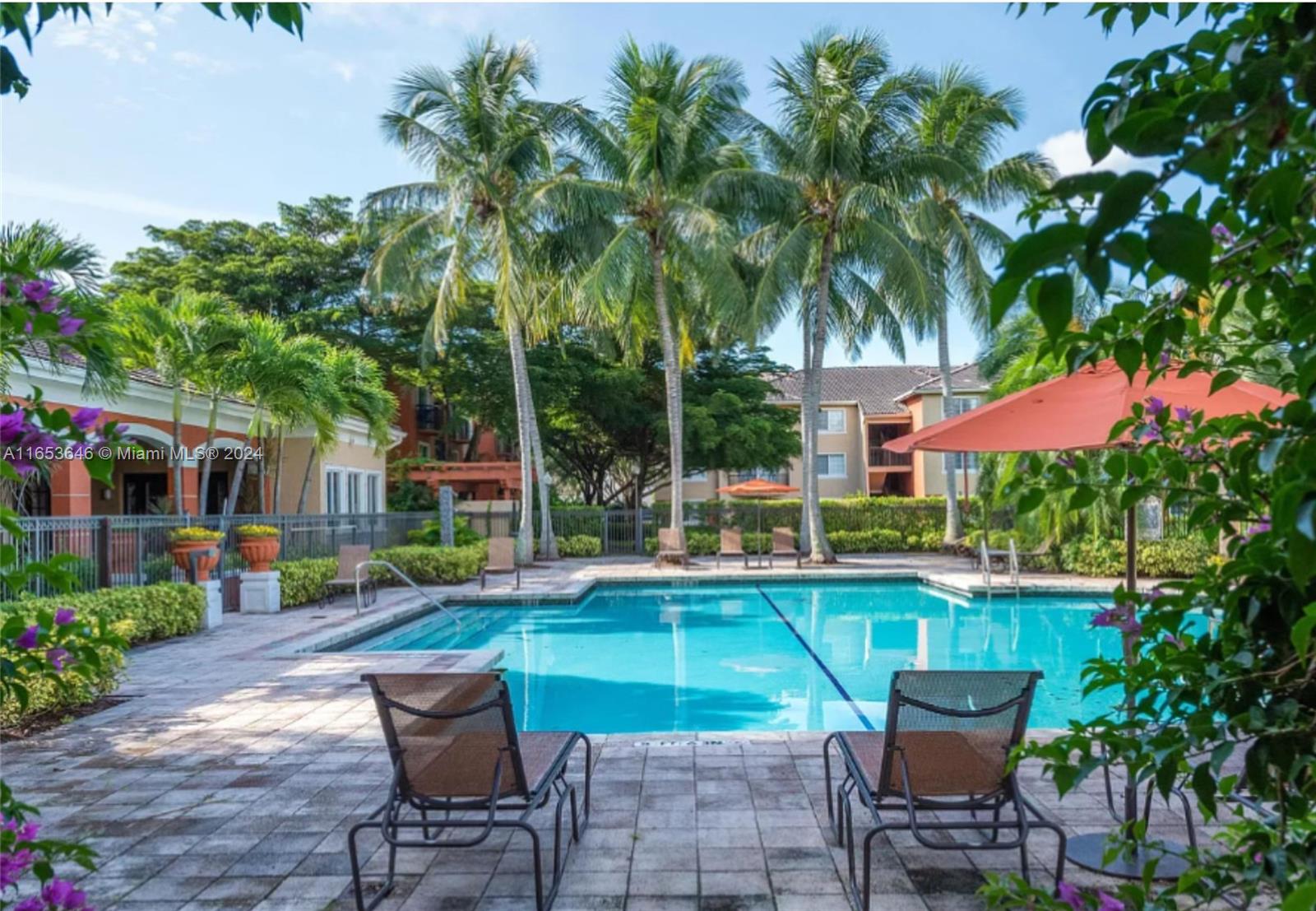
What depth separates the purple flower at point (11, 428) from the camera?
5.40 feet

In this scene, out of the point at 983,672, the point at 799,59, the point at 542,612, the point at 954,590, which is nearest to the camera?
the point at 983,672

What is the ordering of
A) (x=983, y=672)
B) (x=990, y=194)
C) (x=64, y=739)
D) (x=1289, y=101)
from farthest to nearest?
(x=990, y=194), (x=64, y=739), (x=983, y=672), (x=1289, y=101)

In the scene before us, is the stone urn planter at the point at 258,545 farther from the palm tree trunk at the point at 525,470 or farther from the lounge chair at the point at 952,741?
the lounge chair at the point at 952,741

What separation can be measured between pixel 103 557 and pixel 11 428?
1025 cm

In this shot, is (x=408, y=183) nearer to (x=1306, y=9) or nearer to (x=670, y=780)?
(x=670, y=780)

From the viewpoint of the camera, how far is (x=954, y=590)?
639 inches

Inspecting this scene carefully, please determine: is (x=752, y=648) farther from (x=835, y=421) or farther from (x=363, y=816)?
(x=835, y=421)

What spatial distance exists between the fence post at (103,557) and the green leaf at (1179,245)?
11.9m

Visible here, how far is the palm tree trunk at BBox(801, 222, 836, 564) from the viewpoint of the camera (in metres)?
19.2

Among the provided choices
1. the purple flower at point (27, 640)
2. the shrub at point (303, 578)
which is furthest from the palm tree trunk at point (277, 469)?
the purple flower at point (27, 640)

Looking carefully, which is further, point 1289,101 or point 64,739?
point 64,739

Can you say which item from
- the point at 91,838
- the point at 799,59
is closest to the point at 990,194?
the point at 799,59

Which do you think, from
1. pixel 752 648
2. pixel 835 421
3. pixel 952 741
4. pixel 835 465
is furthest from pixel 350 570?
pixel 835 421

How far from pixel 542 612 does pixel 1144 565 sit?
Result: 36.7ft
